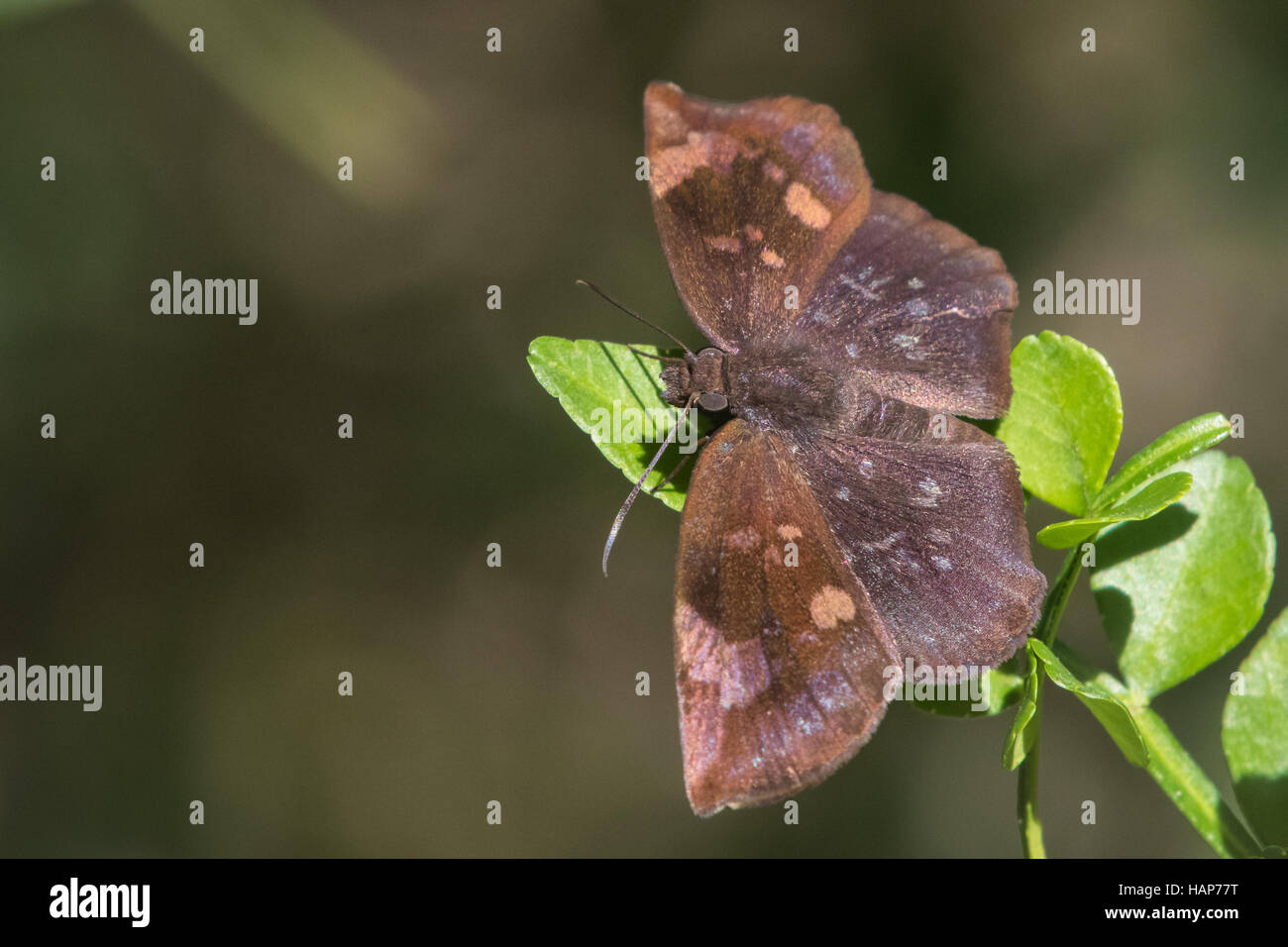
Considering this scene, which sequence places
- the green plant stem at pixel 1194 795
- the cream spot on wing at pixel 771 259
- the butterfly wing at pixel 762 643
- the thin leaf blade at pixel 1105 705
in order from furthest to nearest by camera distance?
the cream spot on wing at pixel 771 259 < the butterfly wing at pixel 762 643 < the green plant stem at pixel 1194 795 < the thin leaf blade at pixel 1105 705

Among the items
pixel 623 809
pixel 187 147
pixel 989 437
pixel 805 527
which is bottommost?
pixel 623 809

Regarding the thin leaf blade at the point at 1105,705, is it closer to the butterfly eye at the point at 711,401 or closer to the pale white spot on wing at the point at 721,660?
the pale white spot on wing at the point at 721,660

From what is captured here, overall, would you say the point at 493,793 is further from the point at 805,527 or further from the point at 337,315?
the point at 805,527

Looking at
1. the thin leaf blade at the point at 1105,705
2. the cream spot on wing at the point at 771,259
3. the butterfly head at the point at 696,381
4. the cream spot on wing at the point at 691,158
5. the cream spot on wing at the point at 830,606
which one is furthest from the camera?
the cream spot on wing at the point at 771,259

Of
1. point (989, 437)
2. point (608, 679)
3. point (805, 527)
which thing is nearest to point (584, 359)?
point (805, 527)

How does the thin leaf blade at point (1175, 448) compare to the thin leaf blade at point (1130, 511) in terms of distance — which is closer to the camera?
the thin leaf blade at point (1130, 511)

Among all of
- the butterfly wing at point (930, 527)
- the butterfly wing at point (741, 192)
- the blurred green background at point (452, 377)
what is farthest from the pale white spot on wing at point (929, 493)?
the blurred green background at point (452, 377)

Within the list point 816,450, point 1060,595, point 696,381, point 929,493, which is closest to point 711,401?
point 696,381

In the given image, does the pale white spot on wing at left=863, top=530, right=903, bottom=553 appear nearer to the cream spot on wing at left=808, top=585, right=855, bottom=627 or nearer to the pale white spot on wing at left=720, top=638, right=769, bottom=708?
the cream spot on wing at left=808, top=585, right=855, bottom=627

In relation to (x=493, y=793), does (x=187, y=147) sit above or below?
above
